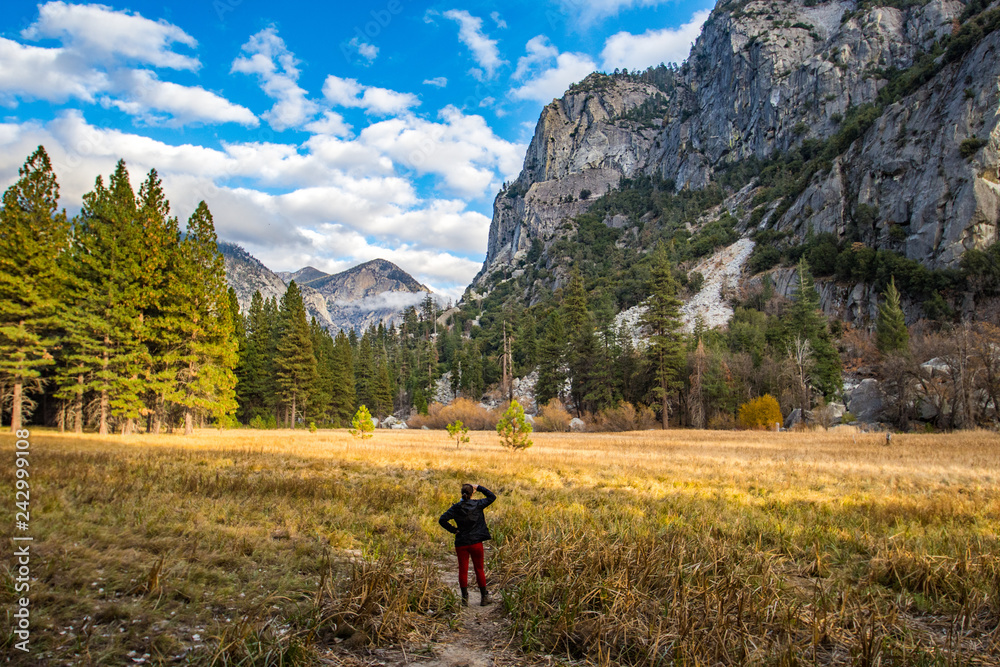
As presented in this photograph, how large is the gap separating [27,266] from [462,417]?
42812 mm

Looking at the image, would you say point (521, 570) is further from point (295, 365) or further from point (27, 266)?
point (295, 365)

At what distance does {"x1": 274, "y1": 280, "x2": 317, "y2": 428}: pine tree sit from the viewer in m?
51.7

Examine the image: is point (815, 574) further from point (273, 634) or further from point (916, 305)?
point (916, 305)

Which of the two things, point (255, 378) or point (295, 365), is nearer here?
point (295, 365)

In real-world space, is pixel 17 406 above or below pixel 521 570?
above

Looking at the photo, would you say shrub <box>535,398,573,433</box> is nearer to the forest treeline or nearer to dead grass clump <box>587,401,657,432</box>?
the forest treeline

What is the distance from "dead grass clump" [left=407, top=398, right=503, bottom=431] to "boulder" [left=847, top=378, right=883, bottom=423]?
35552 millimetres

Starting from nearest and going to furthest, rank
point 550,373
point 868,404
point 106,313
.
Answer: point 106,313 → point 868,404 → point 550,373

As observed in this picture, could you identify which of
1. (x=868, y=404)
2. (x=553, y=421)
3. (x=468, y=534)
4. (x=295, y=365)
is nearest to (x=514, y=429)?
(x=468, y=534)

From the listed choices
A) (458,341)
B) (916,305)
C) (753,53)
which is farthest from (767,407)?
(753,53)

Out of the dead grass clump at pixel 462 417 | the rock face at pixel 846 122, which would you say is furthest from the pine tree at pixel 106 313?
the rock face at pixel 846 122

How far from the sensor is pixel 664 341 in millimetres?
50188

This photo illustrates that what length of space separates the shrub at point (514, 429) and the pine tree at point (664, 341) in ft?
88.6

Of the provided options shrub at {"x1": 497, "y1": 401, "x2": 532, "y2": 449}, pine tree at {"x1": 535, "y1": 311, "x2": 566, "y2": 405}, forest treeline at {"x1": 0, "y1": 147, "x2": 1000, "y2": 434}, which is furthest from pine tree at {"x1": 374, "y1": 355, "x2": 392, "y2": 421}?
shrub at {"x1": 497, "y1": 401, "x2": 532, "y2": 449}
